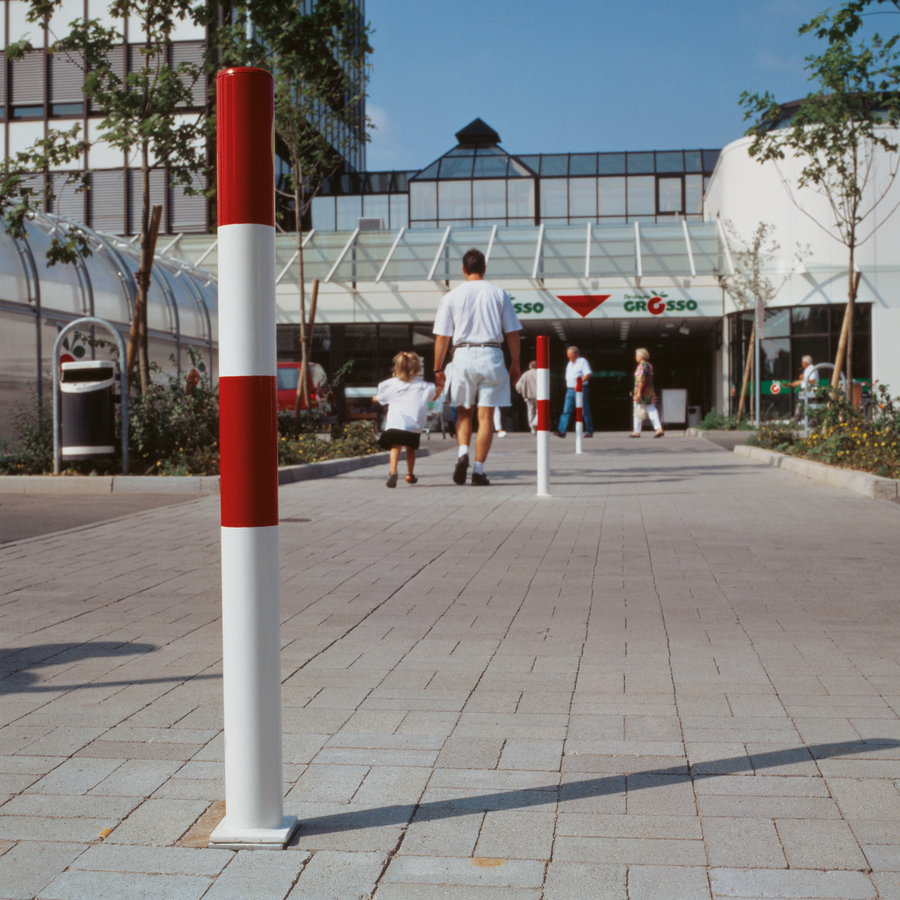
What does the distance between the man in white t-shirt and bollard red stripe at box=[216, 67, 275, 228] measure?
30.3ft

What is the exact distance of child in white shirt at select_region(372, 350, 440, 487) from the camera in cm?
1249

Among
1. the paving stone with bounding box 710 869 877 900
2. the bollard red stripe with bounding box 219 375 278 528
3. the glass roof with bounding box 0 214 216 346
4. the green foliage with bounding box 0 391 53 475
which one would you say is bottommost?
the paving stone with bounding box 710 869 877 900

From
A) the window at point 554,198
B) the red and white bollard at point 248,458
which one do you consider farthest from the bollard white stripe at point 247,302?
the window at point 554,198

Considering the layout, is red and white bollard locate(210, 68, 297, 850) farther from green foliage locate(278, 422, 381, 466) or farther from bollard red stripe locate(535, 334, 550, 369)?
green foliage locate(278, 422, 381, 466)

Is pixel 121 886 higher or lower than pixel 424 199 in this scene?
lower

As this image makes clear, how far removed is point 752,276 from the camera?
3409 centimetres

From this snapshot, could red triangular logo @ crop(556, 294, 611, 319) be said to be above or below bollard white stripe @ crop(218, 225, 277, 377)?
above

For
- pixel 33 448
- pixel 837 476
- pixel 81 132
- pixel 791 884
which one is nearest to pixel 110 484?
pixel 33 448

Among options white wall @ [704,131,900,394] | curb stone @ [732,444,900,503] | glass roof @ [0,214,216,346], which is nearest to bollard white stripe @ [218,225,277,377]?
curb stone @ [732,444,900,503]

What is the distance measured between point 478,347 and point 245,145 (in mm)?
9547

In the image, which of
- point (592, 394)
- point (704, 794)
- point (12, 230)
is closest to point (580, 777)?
point (704, 794)

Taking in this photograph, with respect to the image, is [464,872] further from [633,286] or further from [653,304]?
[633,286]

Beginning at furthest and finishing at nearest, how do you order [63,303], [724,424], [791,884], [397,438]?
1. [724,424]
2. [63,303]
3. [397,438]
4. [791,884]

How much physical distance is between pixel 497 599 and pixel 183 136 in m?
10.5
